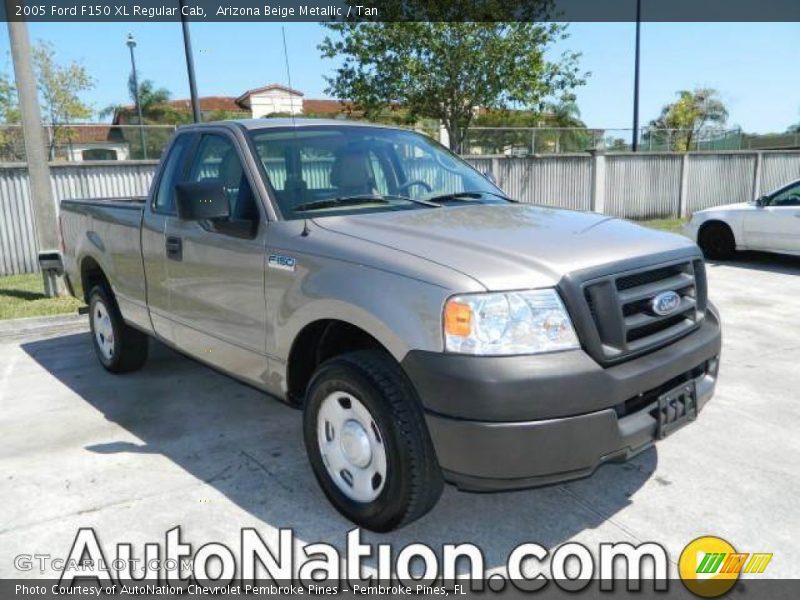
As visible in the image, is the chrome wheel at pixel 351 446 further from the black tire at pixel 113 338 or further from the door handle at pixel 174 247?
the black tire at pixel 113 338

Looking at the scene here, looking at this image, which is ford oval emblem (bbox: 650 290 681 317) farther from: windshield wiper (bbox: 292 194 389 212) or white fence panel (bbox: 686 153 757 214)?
white fence panel (bbox: 686 153 757 214)

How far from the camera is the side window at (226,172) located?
360 centimetres

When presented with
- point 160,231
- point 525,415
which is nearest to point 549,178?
point 160,231

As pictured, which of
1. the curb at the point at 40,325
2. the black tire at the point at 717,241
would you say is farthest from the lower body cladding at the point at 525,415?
the black tire at the point at 717,241

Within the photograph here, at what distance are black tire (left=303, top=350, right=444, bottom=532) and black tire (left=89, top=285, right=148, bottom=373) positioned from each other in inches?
115

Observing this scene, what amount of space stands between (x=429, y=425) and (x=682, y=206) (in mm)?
17652

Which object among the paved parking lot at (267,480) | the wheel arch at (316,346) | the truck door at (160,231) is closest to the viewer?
the paved parking lot at (267,480)

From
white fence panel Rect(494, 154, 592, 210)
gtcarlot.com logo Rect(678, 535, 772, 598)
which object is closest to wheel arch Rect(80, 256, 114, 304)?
gtcarlot.com logo Rect(678, 535, 772, 598)

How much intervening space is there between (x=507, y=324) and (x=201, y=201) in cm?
170

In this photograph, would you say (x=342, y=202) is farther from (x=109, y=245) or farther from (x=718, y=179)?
(x=718, y=179)

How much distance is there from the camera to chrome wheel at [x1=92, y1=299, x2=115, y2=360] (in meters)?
5.44

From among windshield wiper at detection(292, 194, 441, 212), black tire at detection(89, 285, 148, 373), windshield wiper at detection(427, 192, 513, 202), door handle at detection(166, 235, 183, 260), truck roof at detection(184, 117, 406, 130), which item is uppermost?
truck roof at detection(184, 117, 406, 130)

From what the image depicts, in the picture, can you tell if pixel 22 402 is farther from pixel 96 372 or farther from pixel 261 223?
pixel 261 223

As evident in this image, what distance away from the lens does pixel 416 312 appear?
2.63 metres
